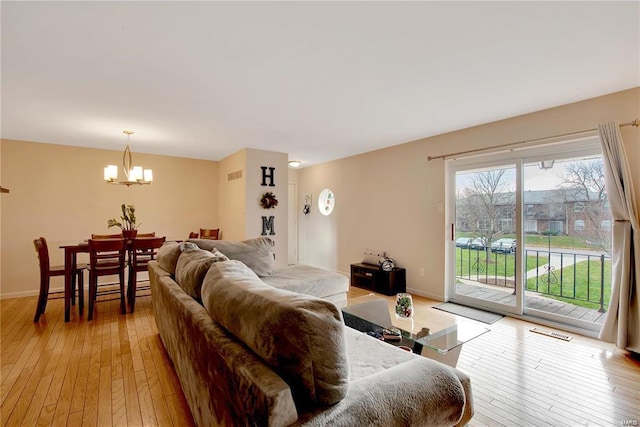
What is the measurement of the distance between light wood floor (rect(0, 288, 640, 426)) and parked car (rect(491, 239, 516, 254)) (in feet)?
2.94

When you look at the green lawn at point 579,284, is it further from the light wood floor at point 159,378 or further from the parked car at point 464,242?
the parked car at point 464,242

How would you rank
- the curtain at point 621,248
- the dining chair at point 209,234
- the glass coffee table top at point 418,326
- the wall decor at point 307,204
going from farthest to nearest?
the wall decor at point 307,204
the dining chair at point 209,234
the curtain at point 621,248
the glass coffee table top at point 418,326

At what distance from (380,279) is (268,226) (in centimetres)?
205

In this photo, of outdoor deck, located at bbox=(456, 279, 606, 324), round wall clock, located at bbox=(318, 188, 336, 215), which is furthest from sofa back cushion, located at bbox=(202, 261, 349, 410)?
round wall clock, located at bbox=(318, 188, 336, 215)

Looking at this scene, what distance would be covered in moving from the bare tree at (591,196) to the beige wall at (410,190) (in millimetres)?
288

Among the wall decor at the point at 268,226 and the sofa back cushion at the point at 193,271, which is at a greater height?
the wall decor at the point at 268,226

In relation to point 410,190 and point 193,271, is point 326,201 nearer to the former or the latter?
point 410,190

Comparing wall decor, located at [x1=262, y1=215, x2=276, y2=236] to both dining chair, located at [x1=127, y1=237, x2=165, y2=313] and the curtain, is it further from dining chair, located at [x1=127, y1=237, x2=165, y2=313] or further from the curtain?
the curtain

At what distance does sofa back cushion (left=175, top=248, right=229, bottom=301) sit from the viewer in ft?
5.59

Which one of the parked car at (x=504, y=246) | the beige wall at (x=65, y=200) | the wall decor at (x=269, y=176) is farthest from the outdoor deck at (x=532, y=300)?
the beige wall at (x=65, y=200)

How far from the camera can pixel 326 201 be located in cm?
646

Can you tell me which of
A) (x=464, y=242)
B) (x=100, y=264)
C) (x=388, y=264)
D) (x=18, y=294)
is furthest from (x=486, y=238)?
(x=18, y=294)

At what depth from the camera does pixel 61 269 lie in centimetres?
349

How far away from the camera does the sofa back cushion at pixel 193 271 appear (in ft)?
5.59
